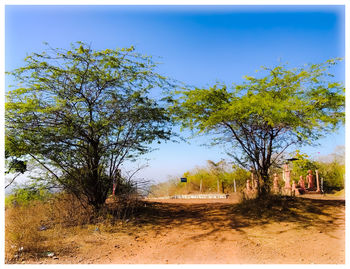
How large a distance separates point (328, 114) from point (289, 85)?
1296mm

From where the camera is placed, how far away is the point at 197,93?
7789 millimetres

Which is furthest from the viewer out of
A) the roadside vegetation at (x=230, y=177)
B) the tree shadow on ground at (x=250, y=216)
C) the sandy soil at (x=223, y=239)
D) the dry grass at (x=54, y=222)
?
the roadside vegetation at (x=230, y=177)

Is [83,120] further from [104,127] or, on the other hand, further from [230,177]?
[230,177]

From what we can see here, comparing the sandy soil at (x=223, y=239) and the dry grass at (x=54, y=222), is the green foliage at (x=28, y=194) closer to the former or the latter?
the dry grass at (x=54, y=222)

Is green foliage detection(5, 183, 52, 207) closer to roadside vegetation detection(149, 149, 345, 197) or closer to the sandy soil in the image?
the sandy soil

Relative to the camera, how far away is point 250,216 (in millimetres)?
6875

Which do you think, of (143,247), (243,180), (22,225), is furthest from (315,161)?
(22,225)

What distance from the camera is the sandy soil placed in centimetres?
443

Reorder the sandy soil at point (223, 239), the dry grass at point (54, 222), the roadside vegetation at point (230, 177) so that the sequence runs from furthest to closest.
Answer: the roadside vegetation at point (230, 177) < the dry grass at point (54, 222) < the sandy soil at point (223, 239)

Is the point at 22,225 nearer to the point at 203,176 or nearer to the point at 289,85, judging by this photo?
the point at 289,85

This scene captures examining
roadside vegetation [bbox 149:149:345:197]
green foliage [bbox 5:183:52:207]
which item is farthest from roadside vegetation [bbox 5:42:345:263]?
roadside vegetation [bbox 149:149:345:197]

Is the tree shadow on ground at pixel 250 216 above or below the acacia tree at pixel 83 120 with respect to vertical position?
below

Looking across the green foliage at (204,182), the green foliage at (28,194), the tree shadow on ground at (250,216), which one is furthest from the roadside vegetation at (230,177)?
the green foliage at (28,194)

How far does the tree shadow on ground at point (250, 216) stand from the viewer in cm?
620
